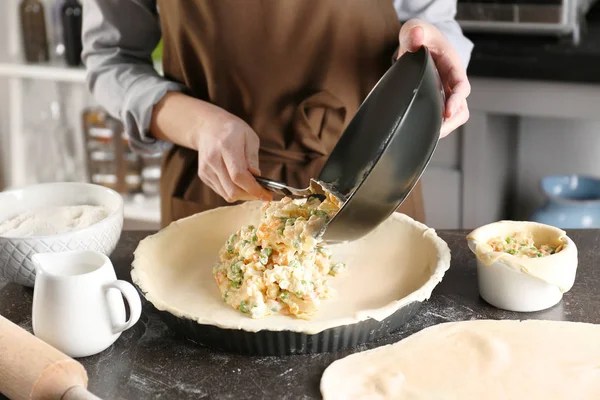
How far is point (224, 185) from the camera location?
111 centimetres

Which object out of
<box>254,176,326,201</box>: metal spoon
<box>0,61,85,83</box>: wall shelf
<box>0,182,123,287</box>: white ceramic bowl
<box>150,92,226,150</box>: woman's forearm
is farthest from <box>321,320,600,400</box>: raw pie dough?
<box>0,61,85,83</box>: wall shelf

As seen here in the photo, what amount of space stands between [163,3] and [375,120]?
47 cm

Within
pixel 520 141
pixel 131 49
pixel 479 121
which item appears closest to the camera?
pixel 131 49

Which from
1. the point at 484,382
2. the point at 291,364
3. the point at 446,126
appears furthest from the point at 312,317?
the point at 446,126

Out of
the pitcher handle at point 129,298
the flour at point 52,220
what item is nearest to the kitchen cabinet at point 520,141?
the flour at point 52,220

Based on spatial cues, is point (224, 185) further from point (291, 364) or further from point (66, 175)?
point (66, 175)

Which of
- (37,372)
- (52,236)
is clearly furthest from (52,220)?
(37,372)

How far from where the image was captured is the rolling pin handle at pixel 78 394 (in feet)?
2.50

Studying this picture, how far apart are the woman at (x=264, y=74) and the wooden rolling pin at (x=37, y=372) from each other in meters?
0.49

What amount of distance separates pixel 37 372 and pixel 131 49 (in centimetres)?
79

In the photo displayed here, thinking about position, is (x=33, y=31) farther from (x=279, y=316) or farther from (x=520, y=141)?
(x=279, y=316)

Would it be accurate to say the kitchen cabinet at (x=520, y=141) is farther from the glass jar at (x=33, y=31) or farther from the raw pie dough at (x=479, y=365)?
the glass jar at (x=33, y=31)

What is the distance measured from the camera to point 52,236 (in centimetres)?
99

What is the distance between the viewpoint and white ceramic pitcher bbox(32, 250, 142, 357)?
34.1 inches
